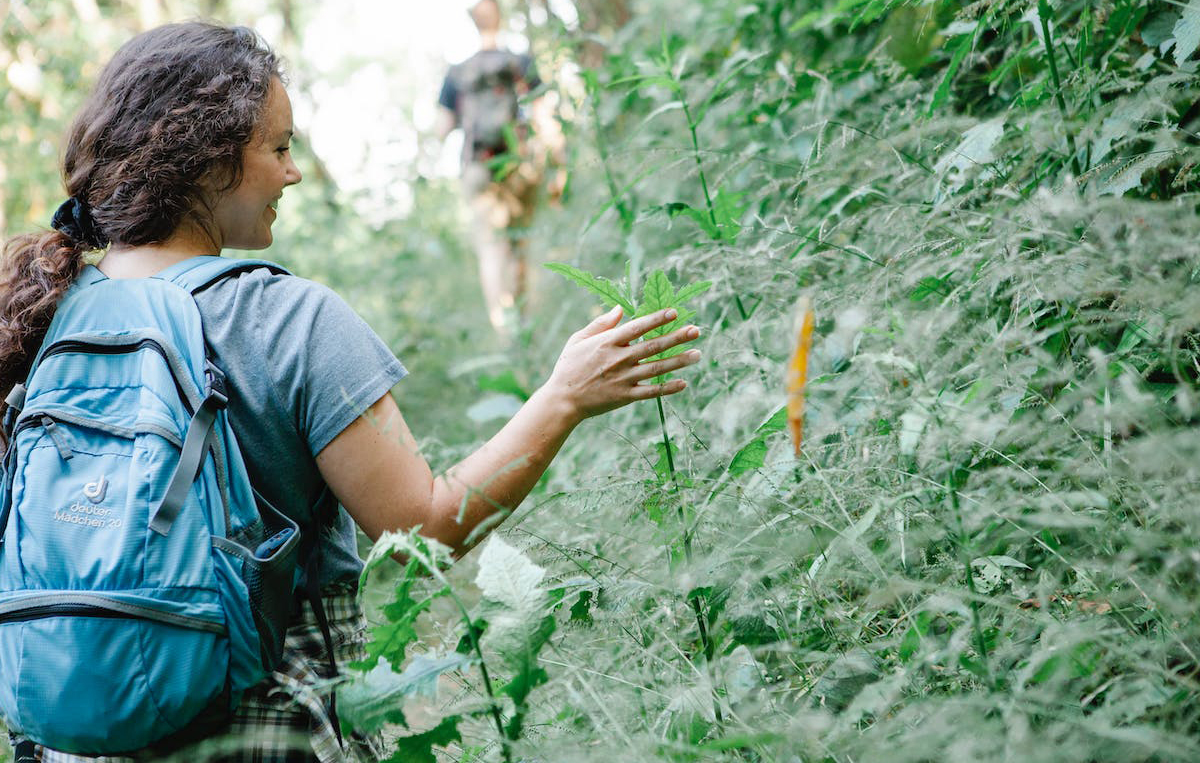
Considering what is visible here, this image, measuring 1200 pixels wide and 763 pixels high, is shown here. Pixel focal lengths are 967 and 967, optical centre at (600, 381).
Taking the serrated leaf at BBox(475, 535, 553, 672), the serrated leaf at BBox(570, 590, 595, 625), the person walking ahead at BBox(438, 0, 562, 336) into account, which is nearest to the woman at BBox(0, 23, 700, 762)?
the serrated leaf at BBox(475, 535, 553, 672)

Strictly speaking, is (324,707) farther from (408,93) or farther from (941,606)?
(408,93)

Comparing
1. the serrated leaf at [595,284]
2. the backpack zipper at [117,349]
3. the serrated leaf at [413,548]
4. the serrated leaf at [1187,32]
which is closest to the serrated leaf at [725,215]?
the serrated leaf at [595,284]

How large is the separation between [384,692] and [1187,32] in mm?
1835

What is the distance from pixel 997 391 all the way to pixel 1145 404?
1.89ft

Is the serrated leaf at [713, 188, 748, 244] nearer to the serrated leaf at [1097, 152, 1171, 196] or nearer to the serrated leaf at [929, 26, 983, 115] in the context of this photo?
the serrated leaf at [929, 26, 983, 115]

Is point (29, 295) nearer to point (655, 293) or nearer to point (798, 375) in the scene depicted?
point (655, 293)

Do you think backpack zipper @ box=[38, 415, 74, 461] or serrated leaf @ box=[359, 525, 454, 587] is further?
backpack zipper @ box=[38, 415, 74, 461]

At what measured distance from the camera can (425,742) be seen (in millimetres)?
1413

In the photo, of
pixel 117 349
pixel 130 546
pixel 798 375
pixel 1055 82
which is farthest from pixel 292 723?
pixel 1055 82

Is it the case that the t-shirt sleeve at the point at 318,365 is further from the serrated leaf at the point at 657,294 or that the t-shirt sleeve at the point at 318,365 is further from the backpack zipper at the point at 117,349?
the serrated leaf at the point at 657,294

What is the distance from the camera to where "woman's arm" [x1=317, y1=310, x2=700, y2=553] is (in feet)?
5.25

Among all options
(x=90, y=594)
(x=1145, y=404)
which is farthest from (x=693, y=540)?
(x=90, y=594)

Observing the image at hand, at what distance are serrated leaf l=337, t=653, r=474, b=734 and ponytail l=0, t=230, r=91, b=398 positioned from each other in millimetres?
795

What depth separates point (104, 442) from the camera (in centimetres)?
146
